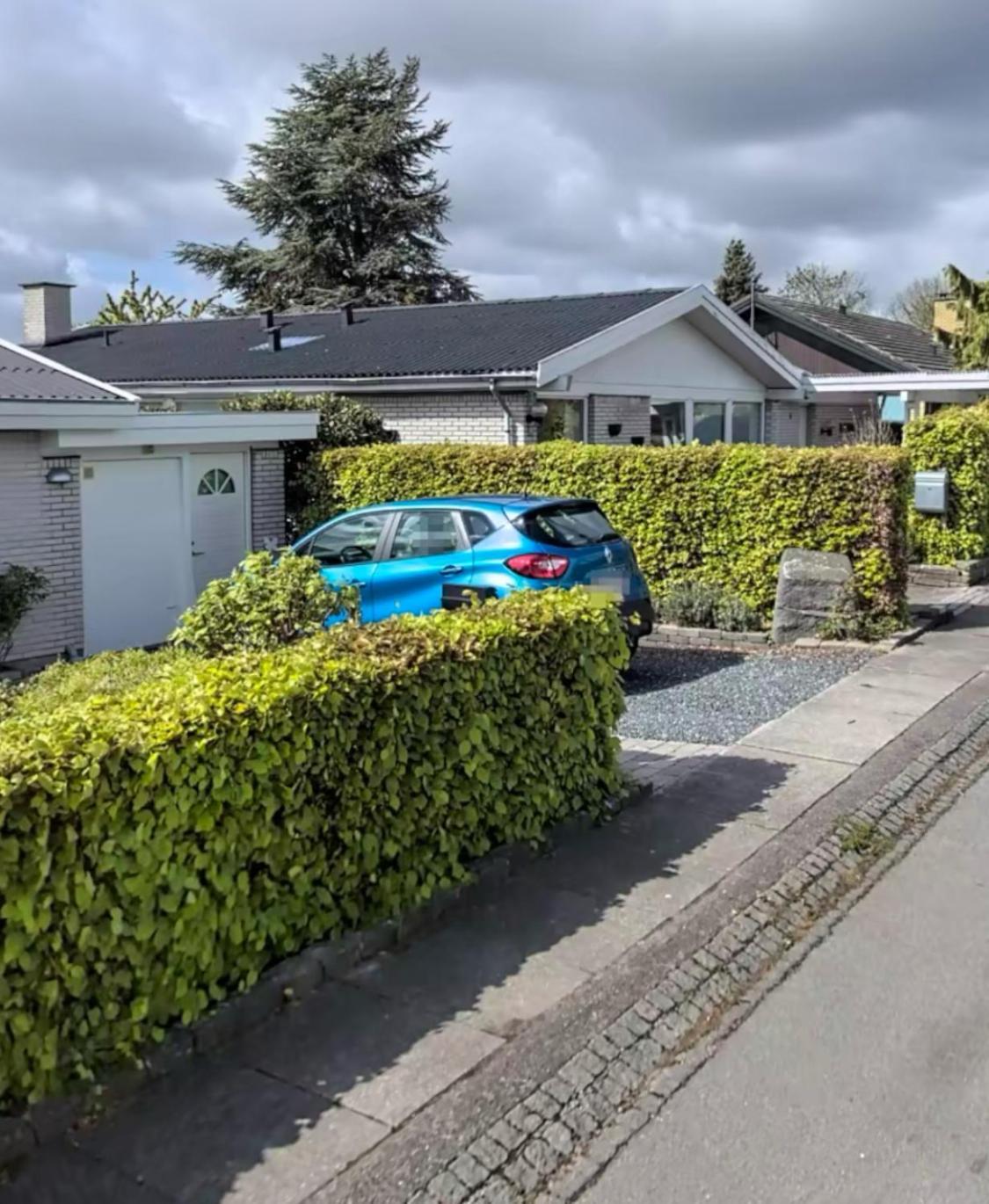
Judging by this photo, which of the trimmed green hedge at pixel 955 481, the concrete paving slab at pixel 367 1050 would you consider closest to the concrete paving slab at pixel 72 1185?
the concrete paving slab at pixel 367 1050

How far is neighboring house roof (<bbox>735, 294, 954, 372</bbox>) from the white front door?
1709cm

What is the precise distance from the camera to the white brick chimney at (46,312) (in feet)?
86.7

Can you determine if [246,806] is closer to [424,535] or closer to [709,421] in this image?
[424,535]

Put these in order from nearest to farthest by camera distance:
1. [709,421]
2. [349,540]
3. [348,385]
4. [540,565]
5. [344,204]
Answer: [540,565], [349,540], [348,385], [709,421], [344,204]

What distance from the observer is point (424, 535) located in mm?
10539

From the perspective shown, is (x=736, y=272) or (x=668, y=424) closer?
(x=668, y=424)

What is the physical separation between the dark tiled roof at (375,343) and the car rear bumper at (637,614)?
21.6ft

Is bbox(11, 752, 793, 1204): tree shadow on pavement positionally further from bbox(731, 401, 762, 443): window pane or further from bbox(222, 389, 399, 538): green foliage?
bbox(731, 401, 762, 443): window pane

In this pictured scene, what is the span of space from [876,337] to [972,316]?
8.88 ft

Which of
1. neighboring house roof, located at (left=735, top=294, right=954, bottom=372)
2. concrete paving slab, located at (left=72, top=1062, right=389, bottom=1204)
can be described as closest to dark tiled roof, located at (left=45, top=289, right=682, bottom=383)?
neighboring house roof, located at (left=735, top=294, right=954, bottom=372)

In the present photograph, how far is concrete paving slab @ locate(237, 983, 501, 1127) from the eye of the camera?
3730 millimetres

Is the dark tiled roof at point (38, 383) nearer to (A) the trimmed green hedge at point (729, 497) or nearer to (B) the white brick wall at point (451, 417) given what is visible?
(A) the trimmed green hedge at point (729, 497)

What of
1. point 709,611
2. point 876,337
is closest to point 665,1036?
point 709,611

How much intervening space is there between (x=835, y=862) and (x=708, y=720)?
2921 mm
